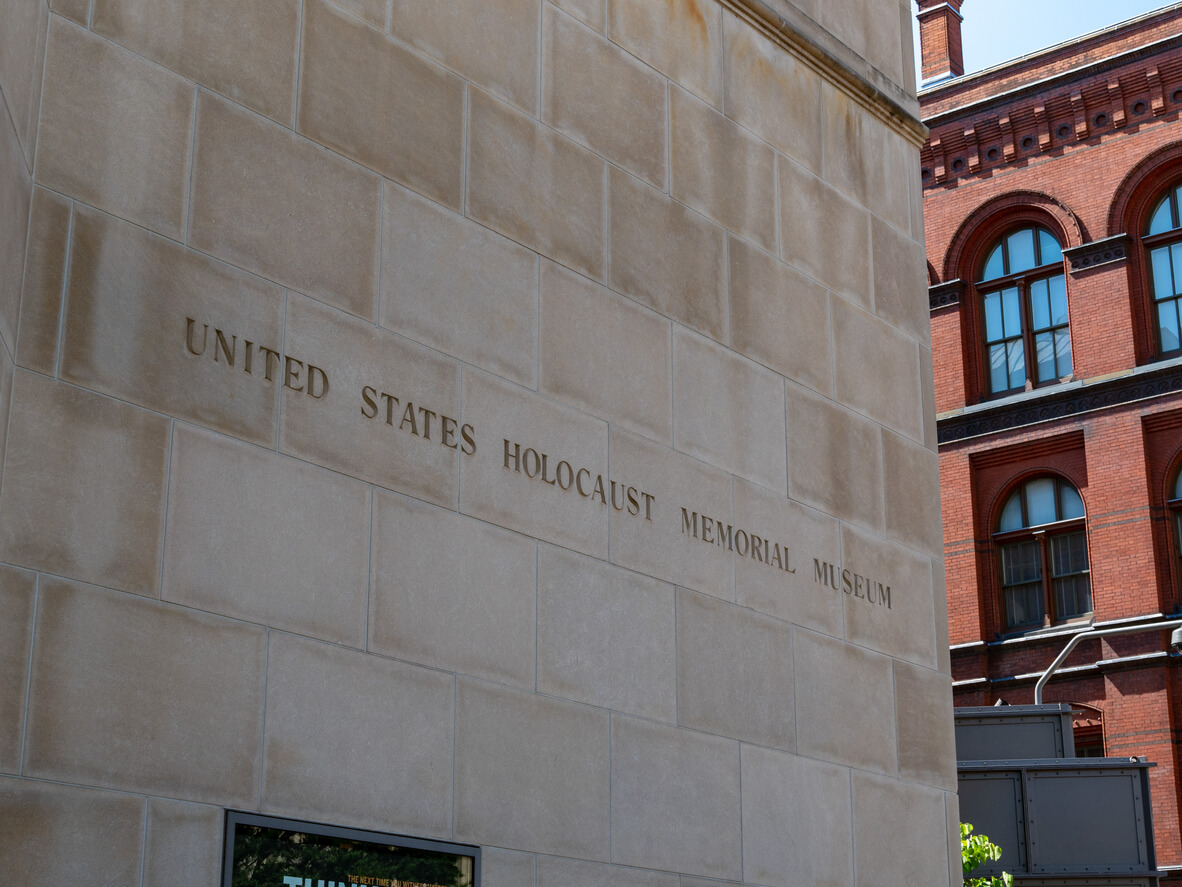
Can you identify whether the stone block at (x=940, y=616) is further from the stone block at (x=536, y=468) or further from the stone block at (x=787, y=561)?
the stone block at (x=536, y=468)

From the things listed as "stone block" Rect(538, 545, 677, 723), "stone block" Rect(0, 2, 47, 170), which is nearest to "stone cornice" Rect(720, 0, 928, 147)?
"stone block" Rect(538, 545, 677, 723)

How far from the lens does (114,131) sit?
22.1 ft

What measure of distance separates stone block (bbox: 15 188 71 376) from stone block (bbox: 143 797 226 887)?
180 centimetres

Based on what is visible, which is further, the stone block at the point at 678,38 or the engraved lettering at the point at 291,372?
the stone block at the point at 678,38

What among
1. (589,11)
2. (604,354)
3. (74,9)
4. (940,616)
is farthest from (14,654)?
(940,616)

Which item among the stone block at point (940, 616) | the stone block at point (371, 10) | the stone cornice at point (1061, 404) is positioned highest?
the stone cornice at point (1061, 404)

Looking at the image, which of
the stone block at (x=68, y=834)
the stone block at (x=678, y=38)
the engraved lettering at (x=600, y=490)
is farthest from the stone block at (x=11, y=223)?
the stone block at (x=678, y=38)

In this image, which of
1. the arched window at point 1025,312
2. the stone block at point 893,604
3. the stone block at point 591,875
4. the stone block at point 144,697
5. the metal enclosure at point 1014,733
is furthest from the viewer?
the arched window at point 1025,312

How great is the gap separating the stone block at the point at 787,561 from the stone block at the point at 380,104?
2.77 meters

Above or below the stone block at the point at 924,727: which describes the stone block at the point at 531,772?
below

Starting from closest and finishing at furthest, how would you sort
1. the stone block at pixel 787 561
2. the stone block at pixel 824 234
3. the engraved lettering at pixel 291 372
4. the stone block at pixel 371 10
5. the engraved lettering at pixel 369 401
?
1. the engraved lettering at pixel 291 372
2. the engraved lettering at pixel 369 401
3. the stone block at pixel 371 10
4. the stone block at pixel 787 561
5. the stone block at pixel 824 234

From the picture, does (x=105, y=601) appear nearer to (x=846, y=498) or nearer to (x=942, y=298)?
(x=846, y=498)

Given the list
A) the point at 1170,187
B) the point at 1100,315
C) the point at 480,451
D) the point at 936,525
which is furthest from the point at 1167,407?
the point at 480,451

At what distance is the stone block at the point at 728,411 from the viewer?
31.1 ft
